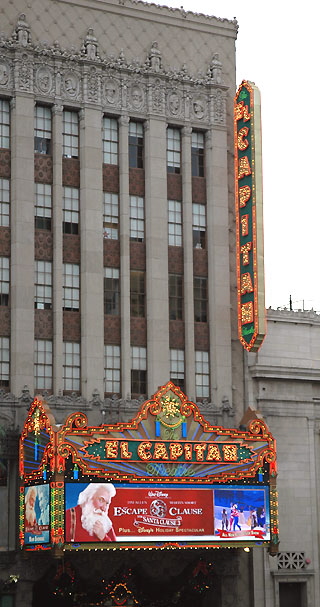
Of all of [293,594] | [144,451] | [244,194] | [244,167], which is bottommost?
[293,594]

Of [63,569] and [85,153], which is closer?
[63,569]

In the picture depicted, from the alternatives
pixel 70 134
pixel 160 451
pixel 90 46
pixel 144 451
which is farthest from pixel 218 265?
pixel 90 46

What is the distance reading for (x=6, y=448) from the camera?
2096 inches

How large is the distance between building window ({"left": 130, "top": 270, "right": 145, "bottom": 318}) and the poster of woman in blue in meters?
10.4

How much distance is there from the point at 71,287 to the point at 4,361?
4.81 metres

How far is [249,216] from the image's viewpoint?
58.1m

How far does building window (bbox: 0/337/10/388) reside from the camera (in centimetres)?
5428

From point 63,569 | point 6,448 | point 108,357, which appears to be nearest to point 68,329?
point 108,357

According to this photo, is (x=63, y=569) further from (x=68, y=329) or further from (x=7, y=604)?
(x=68, y=329)

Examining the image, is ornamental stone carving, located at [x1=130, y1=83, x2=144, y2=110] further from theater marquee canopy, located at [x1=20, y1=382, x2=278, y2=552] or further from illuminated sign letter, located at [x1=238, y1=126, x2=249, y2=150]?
theater marquee canopy, located at [x1=20, y1=382, x2=278, y2=552]

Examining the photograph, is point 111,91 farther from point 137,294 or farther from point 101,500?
point 101,500

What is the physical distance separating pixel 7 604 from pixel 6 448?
6615 mm

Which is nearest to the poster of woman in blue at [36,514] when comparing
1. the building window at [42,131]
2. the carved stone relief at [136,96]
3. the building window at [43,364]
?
the building window at [43,364]

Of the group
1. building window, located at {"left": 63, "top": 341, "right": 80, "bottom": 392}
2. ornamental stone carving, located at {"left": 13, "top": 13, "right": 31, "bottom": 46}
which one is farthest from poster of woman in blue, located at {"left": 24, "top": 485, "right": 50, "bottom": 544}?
ornamental stone carving, located at {"left": 13, "top": 13, "right": 31, "bottom": 46}
